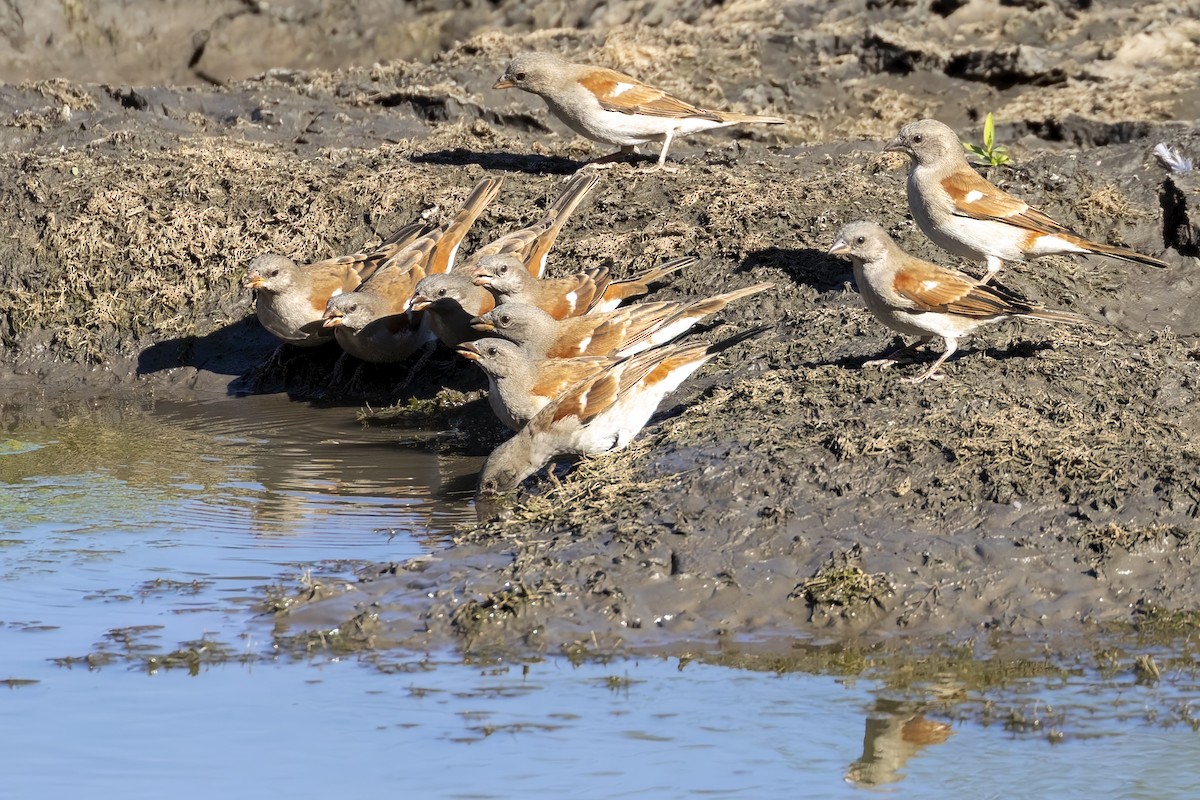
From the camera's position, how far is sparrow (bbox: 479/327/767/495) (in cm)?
891

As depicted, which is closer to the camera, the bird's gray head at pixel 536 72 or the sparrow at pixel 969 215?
the sparrow at pixel 969 215

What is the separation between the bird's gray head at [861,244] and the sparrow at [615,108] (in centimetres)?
403

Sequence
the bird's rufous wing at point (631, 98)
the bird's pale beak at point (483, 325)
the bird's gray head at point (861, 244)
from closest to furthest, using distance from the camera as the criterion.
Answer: the bird's gray head at point (861, 244) → the bird's pale beak at point (483, 325) → the bird's rufous wing at point (631, 98)

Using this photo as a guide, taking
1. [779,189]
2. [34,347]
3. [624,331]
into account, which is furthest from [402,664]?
[34,347]

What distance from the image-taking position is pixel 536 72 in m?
13.3

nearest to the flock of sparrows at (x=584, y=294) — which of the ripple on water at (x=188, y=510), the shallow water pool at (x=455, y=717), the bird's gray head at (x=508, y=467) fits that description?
the bird's gray head at (x=508, y=467)

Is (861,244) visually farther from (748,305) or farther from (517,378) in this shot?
(517,378)

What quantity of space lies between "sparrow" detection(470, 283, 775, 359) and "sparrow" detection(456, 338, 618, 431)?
1.56 feet

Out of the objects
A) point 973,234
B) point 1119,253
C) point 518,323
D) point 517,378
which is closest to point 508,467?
point 517,378

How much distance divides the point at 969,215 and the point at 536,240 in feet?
10.8

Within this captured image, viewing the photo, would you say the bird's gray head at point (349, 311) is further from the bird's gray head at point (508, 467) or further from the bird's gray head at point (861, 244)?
the bird's gray head at point (861, 244)

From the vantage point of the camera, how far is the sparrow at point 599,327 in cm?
1003

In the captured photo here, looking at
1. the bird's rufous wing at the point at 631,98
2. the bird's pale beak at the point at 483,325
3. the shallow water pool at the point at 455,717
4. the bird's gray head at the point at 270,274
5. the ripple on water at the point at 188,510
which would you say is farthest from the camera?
the bird's rufous wing at the point at 631,98

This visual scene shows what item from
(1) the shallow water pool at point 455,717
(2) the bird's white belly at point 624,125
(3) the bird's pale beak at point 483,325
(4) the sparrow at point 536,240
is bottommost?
(1) the shallow water pool at point 455,717
